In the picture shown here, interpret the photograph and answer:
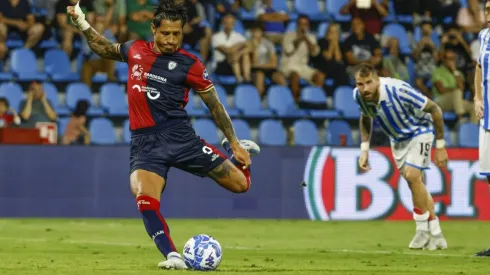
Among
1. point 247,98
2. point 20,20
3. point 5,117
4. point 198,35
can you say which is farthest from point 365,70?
point 20,20

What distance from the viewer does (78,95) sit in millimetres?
20172

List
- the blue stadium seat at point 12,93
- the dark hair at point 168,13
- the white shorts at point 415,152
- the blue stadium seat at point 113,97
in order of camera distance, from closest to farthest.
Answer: the dark hair at point 168,13 < the white shorts at point 415,152 < the blue stadium seat at point 12,93 < the blue stadium seat at point 113,97

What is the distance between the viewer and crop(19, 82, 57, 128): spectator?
1892 cm

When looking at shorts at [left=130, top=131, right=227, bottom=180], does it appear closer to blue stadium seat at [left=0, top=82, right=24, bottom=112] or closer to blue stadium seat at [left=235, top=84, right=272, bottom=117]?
blue stadium seat at [left=0, top=82, right=24, bottom=112]

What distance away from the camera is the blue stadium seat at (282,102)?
68.6 ft

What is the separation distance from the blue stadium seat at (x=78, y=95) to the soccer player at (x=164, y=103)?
10.4 metres

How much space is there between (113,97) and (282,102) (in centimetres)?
327

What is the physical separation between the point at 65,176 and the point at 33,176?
1.67 ft

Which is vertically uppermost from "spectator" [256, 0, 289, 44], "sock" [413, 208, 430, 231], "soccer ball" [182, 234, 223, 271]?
"spectator" [256, 0, 289, 44]

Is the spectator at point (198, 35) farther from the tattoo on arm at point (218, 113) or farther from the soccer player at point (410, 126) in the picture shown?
the tattoo on arm at point (218, 113)

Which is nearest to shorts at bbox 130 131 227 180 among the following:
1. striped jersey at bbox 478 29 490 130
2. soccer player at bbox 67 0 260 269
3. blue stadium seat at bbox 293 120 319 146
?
soccer player at bbox 67 0 260 269

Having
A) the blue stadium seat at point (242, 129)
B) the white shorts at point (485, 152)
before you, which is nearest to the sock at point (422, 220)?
the white shorts at point (485, 152)

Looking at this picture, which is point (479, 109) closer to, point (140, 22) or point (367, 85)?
point (367, 85)

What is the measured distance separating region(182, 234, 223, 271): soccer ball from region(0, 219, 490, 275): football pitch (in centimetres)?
14
